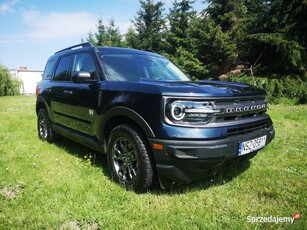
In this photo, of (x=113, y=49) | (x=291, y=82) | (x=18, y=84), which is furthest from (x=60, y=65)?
(x=18, y=84)

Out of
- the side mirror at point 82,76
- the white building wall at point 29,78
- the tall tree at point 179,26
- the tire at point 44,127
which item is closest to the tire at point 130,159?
the side mirror at point 82,76

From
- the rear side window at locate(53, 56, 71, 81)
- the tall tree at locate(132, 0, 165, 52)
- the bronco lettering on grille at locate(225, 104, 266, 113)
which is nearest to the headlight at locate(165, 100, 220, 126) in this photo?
the bronco lettering on grille at locate(225, 104, 266, 113)

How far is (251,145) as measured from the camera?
2754mm

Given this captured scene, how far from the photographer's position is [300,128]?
227 inches

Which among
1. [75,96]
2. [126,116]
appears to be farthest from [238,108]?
[75,96]

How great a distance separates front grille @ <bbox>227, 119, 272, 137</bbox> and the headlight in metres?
0.30

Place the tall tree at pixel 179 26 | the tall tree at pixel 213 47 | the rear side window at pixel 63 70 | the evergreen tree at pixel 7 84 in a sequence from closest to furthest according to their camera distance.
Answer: the rear side window at pixel 63 70
the tall tree at pixel 213 47
the tall tree at pixel 179 26
the evergreen tree at pixel 7 84

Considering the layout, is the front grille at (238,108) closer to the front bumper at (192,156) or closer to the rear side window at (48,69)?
the front bumper at (192,156)

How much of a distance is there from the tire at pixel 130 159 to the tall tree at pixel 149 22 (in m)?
21.0

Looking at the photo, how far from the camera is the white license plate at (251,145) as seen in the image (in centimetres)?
261

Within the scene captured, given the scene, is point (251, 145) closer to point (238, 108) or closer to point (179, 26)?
point (238, 108)

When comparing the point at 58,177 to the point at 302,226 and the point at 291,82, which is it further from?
the point at 291,82

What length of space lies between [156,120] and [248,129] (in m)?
1.10

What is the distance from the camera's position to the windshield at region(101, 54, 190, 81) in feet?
11.2
